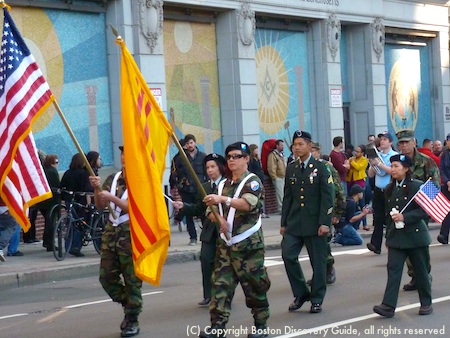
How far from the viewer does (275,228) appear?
2153 centimetres

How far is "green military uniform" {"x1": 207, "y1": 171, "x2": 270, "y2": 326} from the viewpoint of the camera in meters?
9.16

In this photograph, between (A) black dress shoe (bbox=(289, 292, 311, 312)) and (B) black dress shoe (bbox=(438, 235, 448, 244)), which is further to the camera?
(B) black dress shoe (bbox=(438, 235, 448, 244))

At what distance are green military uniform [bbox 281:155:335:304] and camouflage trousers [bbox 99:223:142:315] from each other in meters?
2.00

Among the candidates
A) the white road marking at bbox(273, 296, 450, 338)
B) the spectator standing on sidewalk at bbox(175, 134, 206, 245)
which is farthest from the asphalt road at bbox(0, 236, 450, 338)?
the spectator standing on sidewalk at bbox(175, 134, 206, 245)

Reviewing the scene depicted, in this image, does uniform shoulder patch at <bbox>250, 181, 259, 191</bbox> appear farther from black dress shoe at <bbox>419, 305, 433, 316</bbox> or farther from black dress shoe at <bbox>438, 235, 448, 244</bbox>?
black dress shoe at <bbox>438, 235, 448, 244</bbox>

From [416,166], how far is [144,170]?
453 cm

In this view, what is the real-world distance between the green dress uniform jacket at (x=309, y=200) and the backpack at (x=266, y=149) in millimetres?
12669

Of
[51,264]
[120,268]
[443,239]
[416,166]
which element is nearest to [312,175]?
[416,166]

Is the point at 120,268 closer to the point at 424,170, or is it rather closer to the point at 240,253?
the point at 240,253

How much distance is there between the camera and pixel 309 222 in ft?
35.9

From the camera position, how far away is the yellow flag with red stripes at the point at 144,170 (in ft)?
29.9

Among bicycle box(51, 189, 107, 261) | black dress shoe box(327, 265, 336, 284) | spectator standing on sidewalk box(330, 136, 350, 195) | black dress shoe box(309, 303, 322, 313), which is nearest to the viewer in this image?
black dress shoe box(309, 303, 322, 313)

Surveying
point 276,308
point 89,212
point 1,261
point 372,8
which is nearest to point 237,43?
point 372,8

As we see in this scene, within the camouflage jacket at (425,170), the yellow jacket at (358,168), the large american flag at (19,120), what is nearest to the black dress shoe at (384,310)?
the camouflage jacket at (425,170)
